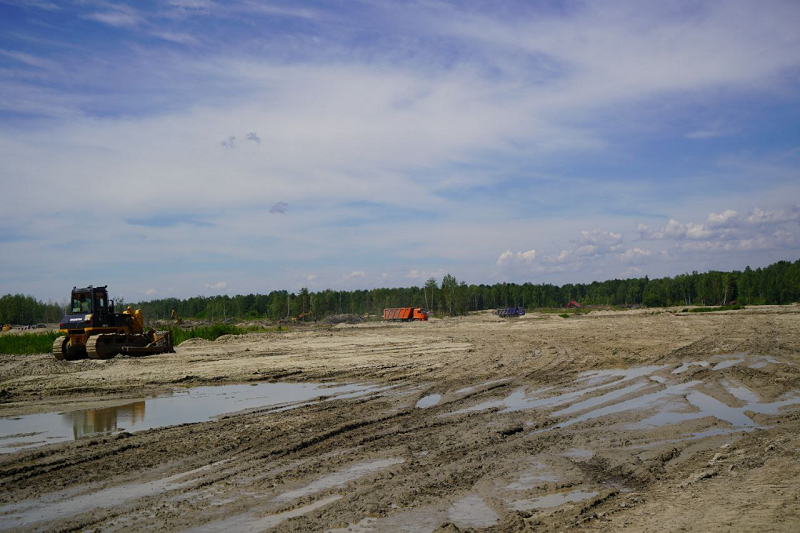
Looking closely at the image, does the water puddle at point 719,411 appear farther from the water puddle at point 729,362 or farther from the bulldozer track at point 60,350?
the bulldozer track at point 60,350

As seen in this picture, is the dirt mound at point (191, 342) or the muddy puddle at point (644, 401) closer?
the muddy puddle at point (644, 401)

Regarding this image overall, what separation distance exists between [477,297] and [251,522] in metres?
151

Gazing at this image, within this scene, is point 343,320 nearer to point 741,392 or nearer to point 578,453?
point 741,392

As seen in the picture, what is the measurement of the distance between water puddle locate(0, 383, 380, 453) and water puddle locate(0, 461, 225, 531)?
3.38 m

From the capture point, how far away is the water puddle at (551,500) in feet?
21.1

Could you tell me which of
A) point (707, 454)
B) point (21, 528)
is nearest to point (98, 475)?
point (21, 528)

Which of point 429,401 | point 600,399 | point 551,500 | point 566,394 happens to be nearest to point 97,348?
point 429,401

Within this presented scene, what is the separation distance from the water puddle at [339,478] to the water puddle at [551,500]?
7.19ft

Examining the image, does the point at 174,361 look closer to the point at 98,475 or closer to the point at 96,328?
the point at 96,328

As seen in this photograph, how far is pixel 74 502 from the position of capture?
693 centimetres

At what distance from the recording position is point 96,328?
26531mm

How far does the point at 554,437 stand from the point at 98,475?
6.74 m

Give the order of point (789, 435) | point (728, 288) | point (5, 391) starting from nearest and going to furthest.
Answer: point (789, 435), point (5, 391), point (728, 288)

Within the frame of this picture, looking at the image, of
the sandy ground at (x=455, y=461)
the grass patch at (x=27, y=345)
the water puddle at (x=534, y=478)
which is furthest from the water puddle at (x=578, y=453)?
the grass patch at (x=27, y=345)
